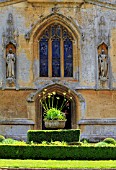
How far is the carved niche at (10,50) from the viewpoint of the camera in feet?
108

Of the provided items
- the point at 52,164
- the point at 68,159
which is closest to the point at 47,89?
the point at 68,159

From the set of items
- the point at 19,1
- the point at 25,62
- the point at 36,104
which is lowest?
the point at 36,104

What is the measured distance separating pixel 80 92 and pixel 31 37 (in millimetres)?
4759

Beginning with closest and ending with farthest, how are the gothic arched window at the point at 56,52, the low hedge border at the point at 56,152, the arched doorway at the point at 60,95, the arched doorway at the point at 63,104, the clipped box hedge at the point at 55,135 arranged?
the low hedge border at the point at 56,152 < the clipped box hedge at the point at 55,135 < the arched doorway at the point at 60,95 < the arched doorway at the point at 63,104 < the gothic arched window at the point at 56,52

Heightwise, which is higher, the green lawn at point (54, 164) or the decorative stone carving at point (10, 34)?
the decorative stone carving at point (10, 34)

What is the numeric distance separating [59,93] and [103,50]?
4009mm

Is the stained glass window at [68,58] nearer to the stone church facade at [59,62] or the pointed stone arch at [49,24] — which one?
the stone church facade at [59,62]

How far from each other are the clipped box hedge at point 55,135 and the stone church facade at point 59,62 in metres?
8.28

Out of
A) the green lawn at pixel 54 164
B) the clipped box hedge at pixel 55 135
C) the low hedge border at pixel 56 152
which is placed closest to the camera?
the green lawn at pixel 54 164

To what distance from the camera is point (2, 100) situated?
32844mm

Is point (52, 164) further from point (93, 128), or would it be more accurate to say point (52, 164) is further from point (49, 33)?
point (49, 33)

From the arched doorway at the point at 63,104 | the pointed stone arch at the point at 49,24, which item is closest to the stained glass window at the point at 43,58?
the pointed stone arch at the point at 49,24

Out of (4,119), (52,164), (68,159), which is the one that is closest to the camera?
(52,164)

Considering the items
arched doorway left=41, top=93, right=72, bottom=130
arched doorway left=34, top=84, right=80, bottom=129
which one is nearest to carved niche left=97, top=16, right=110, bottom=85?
arched doorway left=34, top=84, right=80, bottom=129
